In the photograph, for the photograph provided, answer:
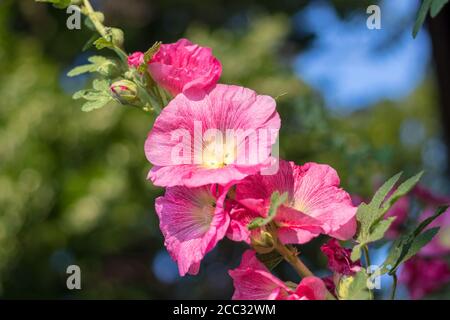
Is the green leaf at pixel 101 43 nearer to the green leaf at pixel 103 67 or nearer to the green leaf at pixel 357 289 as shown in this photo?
the green leaf at pixel 103 67

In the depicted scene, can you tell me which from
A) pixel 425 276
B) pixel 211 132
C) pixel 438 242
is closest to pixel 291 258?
pixel 211 132

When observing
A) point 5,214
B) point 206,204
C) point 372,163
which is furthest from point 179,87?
point 5,214

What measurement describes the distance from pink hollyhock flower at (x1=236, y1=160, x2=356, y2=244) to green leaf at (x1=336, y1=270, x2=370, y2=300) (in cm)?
4

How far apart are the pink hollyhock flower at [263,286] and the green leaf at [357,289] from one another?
0.02 metres

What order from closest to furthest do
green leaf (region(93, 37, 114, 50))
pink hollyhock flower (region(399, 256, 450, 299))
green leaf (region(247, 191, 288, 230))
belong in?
green leaf (region(247, 191, 288, 230)), green leaf (region(93, 37, 114, 50)), pink hollyhock flower (region(399, 256, 450, 299))

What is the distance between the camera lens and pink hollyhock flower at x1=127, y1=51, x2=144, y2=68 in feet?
1.82

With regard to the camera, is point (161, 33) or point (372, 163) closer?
point (372, 163)

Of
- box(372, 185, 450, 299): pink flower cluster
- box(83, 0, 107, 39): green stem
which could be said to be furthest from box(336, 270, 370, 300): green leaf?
box(372, 185, 450, 299): pink flower cluster

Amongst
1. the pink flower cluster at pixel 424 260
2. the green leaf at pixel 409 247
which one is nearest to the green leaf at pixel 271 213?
the green leaf at pixel 409 247

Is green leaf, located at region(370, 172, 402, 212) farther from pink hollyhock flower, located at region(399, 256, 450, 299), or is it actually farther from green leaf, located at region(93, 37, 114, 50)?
pink hollyhock flower, located at region(399, 256, 450, 299)

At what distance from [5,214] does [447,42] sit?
1.68 meters

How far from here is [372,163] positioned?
126cm

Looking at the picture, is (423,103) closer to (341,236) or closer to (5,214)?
(5,214)

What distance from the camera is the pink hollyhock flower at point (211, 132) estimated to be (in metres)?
0.51
